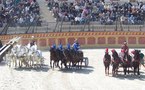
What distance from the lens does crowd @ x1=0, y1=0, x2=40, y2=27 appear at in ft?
127

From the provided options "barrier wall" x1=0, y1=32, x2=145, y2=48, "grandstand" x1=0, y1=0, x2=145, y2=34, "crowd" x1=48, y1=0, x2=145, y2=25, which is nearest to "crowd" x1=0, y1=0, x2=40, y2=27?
"grandstand" x1=0, y1=0, x2=145, y2=34

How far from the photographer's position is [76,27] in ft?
129

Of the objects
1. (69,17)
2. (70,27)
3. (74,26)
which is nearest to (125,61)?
(70,27)

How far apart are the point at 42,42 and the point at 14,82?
50.9ft

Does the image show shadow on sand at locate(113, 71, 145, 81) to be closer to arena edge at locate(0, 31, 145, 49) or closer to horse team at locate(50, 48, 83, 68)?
horse team at locate(50, 48, 83, 68)

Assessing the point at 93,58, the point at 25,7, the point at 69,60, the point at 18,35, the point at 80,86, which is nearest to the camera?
the point at 80,86

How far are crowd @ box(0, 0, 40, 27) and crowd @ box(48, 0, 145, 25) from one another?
2013mm

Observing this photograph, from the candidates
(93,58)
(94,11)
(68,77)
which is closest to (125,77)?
(68,77)

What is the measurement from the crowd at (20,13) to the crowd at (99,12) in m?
2.01

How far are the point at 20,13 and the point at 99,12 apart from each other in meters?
7.80

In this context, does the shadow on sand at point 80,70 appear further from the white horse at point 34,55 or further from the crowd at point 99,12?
the crowd at point 99,12

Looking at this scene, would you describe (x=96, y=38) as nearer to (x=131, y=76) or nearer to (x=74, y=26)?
(x=74, y=26)

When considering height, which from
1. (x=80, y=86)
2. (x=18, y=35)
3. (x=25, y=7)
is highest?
(x=25, y=7)

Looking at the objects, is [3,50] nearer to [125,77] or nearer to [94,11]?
[125,77]
